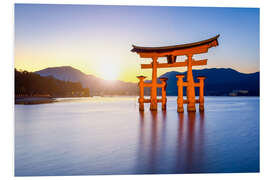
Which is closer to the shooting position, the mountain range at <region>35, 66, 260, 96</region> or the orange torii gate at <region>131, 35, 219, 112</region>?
the mountain range at <region>35, 66, 260, 96</region>

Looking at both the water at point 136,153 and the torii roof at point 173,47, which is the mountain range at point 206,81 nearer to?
the torii roof at point 173,47

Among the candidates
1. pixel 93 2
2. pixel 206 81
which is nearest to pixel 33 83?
pixel 93 2

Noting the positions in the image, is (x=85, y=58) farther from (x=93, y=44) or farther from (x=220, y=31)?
(x=220, y=31)

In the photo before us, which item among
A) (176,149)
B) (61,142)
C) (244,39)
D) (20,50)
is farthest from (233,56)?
(20,50)

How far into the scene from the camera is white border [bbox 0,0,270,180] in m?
3.62

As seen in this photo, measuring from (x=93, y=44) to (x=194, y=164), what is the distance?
4162 mm

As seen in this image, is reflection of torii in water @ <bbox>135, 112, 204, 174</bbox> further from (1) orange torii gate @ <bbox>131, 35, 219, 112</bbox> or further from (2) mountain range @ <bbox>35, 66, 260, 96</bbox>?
(1) orange torii gate @ <bbox>131, 35, 219, 112</bbox>

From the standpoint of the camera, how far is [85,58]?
622 cm

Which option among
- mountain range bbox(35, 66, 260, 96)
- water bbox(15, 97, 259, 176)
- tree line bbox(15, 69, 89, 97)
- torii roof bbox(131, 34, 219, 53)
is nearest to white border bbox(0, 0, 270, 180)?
water bbox(15, 97, 259, 176)

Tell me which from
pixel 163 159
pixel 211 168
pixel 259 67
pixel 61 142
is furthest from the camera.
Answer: pixel 259 67

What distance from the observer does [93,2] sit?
4.63m

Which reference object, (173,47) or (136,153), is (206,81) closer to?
(173,47)

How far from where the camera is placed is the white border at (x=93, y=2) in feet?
11.9

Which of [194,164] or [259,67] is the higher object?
[259,67]
